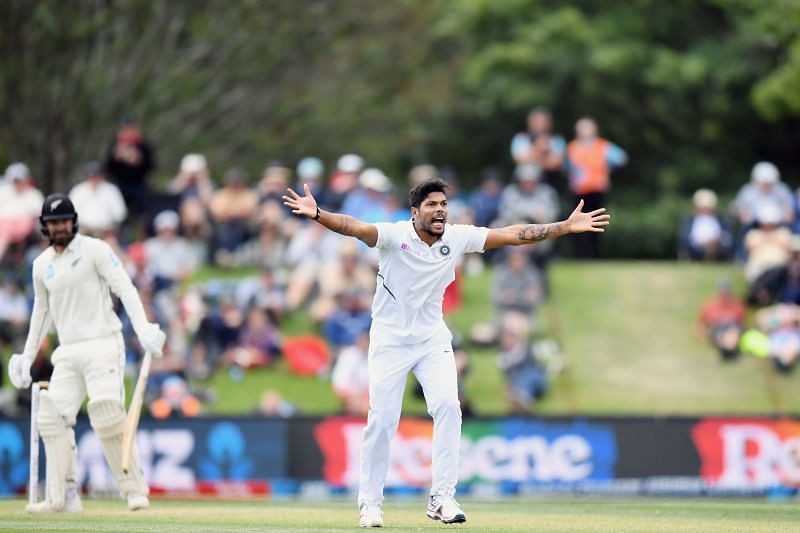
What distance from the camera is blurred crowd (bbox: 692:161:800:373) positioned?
21906 mm

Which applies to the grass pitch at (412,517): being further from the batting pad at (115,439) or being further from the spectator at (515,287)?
the spectator at (515,287)

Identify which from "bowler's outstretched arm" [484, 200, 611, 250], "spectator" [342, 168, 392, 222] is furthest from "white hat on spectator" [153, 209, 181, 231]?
"bowler's outstretched arm" [484, 200, 611, 250]

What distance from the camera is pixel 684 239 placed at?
2552 centimetres

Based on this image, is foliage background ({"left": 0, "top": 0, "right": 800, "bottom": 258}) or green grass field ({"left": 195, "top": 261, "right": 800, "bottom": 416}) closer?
green grass field ({"left": 195, "top": 261, "right": 800, "bottom": 416})

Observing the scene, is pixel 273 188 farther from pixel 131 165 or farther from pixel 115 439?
pixel 115 439

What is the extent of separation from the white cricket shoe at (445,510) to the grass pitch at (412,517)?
0.07 metres

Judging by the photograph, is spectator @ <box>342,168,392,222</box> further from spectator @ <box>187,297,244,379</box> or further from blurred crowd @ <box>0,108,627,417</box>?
spectator @ <box>187,297,244,379</box>

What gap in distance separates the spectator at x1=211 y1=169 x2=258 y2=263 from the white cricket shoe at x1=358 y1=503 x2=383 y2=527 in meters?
13.6

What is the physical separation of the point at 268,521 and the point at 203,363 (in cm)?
1070

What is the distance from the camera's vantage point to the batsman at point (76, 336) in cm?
1230

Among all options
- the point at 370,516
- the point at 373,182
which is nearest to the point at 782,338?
the point at 373,182

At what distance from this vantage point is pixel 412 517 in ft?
39.4

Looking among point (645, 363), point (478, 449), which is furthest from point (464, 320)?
point (478, 449)

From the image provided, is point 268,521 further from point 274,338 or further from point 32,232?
point 32,232
